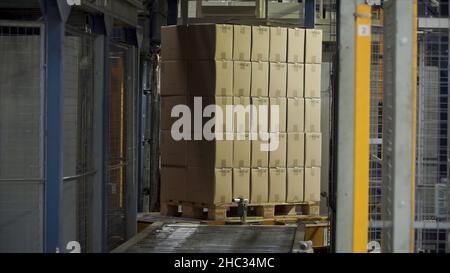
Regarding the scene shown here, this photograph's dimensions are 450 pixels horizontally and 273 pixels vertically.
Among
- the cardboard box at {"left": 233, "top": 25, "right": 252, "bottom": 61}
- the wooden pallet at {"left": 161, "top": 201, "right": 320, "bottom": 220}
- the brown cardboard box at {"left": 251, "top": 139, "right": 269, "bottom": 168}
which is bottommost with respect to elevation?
the wooden pallet at {"left": 161, "top": 201, "right": 320, "bottom": 220}

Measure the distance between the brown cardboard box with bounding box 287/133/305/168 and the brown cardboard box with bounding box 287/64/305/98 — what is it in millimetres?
514

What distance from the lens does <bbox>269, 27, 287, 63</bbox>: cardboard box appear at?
9.46m

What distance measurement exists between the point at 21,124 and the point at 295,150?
395cm

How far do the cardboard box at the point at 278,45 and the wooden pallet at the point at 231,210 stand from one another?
5.96 ft

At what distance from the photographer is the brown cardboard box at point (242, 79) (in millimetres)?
9273

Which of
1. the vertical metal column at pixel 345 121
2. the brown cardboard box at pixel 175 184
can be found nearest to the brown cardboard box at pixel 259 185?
the brown cardboard box at pixel 175 184

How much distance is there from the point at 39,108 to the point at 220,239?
84.3 inches

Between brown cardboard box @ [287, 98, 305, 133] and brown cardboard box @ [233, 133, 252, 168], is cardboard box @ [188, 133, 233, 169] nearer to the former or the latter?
brown cardboard box @ [233, 133, 252, 168]

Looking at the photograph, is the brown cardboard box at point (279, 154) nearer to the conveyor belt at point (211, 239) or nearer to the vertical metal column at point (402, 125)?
the conveyor belt at point (211, 239)

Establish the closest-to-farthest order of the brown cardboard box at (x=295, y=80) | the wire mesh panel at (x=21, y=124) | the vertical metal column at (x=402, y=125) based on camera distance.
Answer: the vertical metal column at (x=402, y=125)
the wire mesh panel at (x=21, y=124)
the brown cardboard box at (x=295, y=80)

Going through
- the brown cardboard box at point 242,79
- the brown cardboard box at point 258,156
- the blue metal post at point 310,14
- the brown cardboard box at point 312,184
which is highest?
the blue metal post at point 310,14

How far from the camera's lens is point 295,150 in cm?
959

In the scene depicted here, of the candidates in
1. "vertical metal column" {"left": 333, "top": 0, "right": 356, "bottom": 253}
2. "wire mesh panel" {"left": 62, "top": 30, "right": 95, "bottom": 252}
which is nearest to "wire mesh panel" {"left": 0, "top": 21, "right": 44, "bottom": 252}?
"wire mesh panel" {"left": 62, "top": 30, "right": 95, "bottom": 252}
